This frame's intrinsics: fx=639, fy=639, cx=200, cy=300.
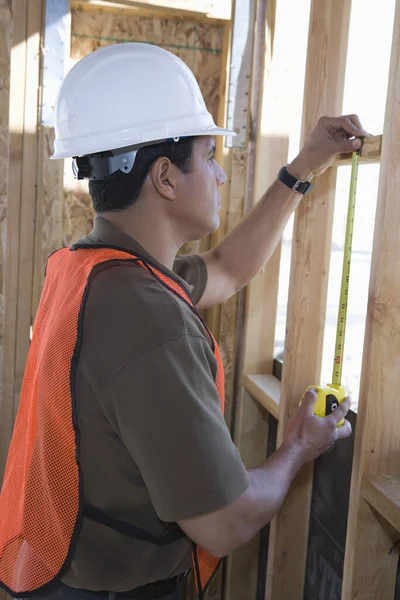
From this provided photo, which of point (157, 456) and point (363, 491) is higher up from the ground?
point (157, 456)

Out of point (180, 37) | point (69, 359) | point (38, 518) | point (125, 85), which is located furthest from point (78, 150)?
point (180, 37)

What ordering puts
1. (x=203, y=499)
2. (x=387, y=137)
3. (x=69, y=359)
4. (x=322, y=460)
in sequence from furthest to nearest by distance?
(x=322, y=460) → (x=387, y=137) → (x=69, y=359) → (x=203, y=499)

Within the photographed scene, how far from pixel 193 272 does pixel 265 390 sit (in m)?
0.63

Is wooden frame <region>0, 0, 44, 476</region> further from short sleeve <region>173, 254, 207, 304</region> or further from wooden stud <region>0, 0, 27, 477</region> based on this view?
short sleeve <region>173, 254, 207, 304</region>

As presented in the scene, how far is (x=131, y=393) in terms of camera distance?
1.22 meters

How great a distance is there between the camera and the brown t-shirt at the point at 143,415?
1202 mm

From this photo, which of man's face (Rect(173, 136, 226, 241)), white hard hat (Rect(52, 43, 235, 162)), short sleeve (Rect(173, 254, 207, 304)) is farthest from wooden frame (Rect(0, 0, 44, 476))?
man's face (Rect(173, 136, 226, 241))

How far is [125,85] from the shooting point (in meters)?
1.54

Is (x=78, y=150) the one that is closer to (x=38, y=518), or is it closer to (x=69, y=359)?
(x=69, y=359)

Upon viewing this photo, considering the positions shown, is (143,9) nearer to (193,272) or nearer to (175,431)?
(193,272)

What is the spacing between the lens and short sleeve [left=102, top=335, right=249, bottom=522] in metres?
1.20

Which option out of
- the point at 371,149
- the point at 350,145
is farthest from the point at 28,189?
the point at 371,149

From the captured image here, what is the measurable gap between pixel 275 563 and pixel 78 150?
1.58 m

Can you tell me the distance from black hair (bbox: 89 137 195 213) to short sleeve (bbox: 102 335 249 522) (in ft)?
1.45
